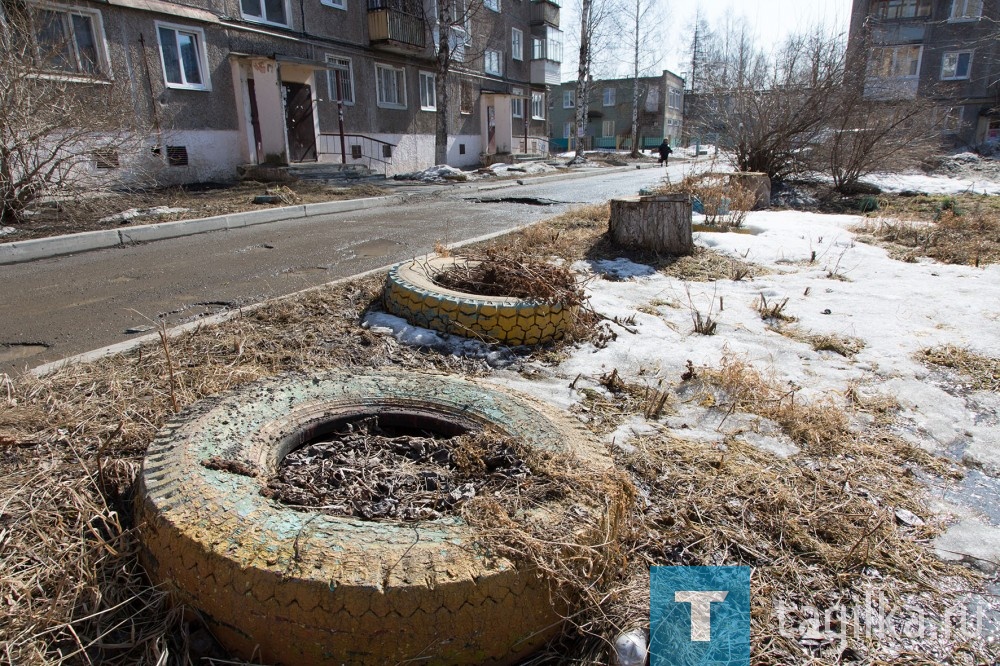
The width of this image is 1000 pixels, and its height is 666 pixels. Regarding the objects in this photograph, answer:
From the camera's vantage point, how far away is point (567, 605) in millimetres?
1682

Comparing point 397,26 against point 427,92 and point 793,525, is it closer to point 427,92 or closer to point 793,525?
point 427,92

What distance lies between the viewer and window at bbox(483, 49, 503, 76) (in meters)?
27.8

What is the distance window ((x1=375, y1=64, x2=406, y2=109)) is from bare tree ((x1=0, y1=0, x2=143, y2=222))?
12.6 metres

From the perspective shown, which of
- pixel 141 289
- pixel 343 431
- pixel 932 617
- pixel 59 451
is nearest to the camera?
pixel 932 617

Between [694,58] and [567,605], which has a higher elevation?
[694,58]

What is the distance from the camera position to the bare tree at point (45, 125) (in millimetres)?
7941

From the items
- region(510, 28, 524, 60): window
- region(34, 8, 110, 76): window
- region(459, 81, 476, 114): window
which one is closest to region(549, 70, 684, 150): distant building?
region(510, 28, 524, 60): window

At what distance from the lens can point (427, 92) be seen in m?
24.1

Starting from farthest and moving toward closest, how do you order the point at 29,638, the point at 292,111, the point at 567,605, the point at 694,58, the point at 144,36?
the point at 694,58, the point at 292,111, the point at 144,36, the point at 567,605, the point at 29,638

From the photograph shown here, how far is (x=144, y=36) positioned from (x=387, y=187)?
257 inches

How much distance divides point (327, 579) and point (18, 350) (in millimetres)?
3602

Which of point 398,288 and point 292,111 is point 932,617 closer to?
point 398,288

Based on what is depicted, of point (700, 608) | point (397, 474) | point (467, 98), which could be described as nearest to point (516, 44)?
point (467, 98)

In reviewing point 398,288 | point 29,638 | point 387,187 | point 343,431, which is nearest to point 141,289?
point 398,288
